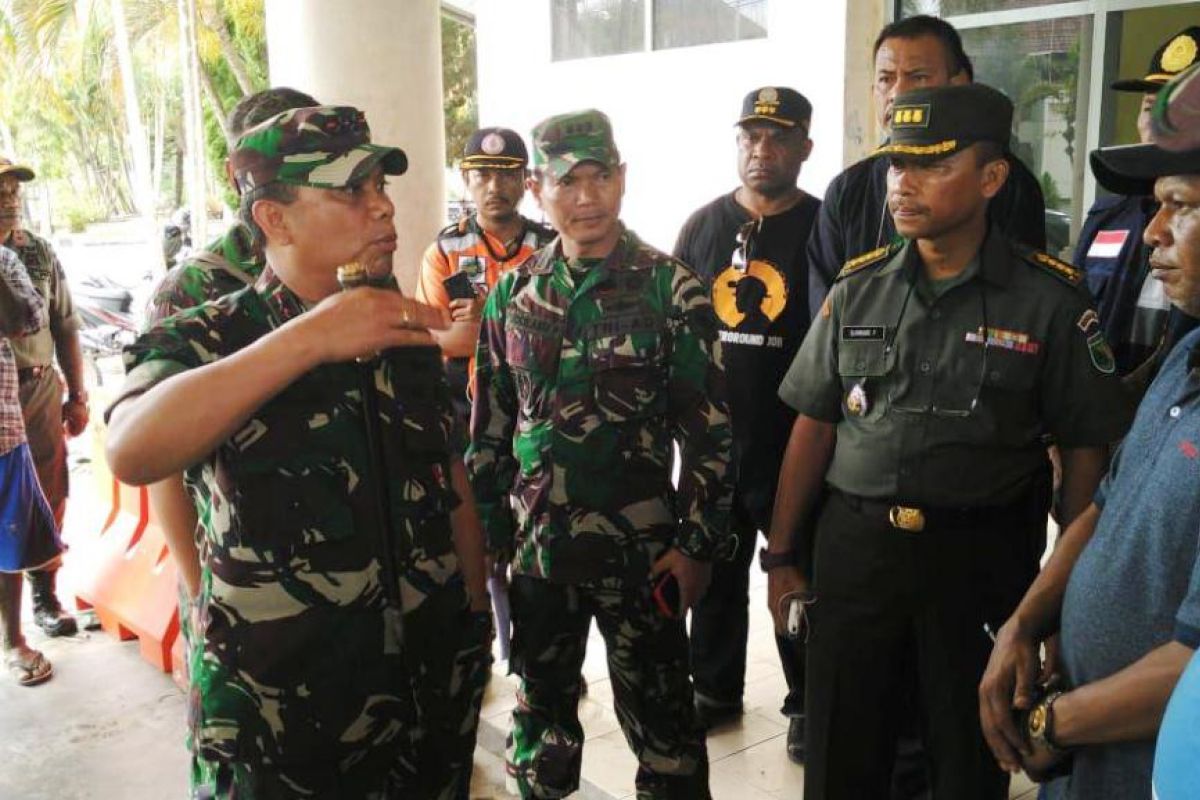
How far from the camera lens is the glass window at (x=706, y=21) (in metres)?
8.34

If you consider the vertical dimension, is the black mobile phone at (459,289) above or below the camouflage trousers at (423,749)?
above

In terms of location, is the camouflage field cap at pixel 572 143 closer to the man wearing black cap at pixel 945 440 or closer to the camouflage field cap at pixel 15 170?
the man wearing black cap at pixel 945 440

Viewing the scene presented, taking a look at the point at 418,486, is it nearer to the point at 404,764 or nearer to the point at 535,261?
the point at 404,764

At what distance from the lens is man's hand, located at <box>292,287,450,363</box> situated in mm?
1670

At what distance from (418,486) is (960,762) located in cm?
147

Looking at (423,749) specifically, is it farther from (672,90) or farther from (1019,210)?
(672,90)

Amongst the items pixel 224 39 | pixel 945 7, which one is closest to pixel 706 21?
pixel 945 7

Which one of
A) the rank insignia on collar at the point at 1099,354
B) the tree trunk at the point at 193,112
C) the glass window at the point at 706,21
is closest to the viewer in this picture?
the rank insignia on collar at the point at 1099,354

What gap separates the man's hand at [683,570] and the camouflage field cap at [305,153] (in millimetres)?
1386

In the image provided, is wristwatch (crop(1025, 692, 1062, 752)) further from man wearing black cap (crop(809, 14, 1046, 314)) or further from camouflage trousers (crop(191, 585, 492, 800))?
man wearing black cap (crop(809, 14, 1046, 314))

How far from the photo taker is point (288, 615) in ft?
6.00

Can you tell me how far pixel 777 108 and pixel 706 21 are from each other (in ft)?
18.9

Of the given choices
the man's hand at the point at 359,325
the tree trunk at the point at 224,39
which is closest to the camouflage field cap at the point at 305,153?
the man's hand at the point at 359,325

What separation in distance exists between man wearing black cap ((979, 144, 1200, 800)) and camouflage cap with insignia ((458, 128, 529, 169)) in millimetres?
2507
